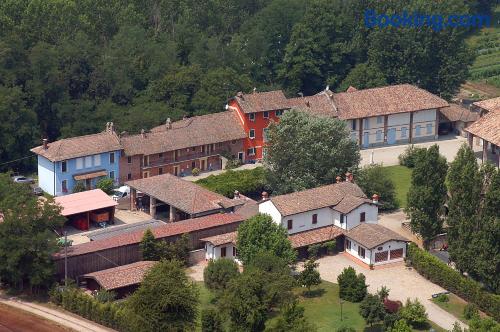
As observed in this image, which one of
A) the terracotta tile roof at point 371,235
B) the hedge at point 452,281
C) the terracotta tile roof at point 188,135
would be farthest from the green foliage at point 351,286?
the terracotta tile roof at point 188,135

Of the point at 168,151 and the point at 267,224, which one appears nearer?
the point at 267,224

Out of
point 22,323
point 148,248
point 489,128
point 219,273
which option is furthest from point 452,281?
point 22,323

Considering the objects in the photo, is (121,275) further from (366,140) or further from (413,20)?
(413,20)

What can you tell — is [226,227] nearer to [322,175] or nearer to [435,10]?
[322,175]

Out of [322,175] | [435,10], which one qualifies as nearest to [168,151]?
[322,175]

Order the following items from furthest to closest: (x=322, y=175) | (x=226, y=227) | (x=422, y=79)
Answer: (x=422, y=79) < (x=322, y=175) < (x=226, y=227)
